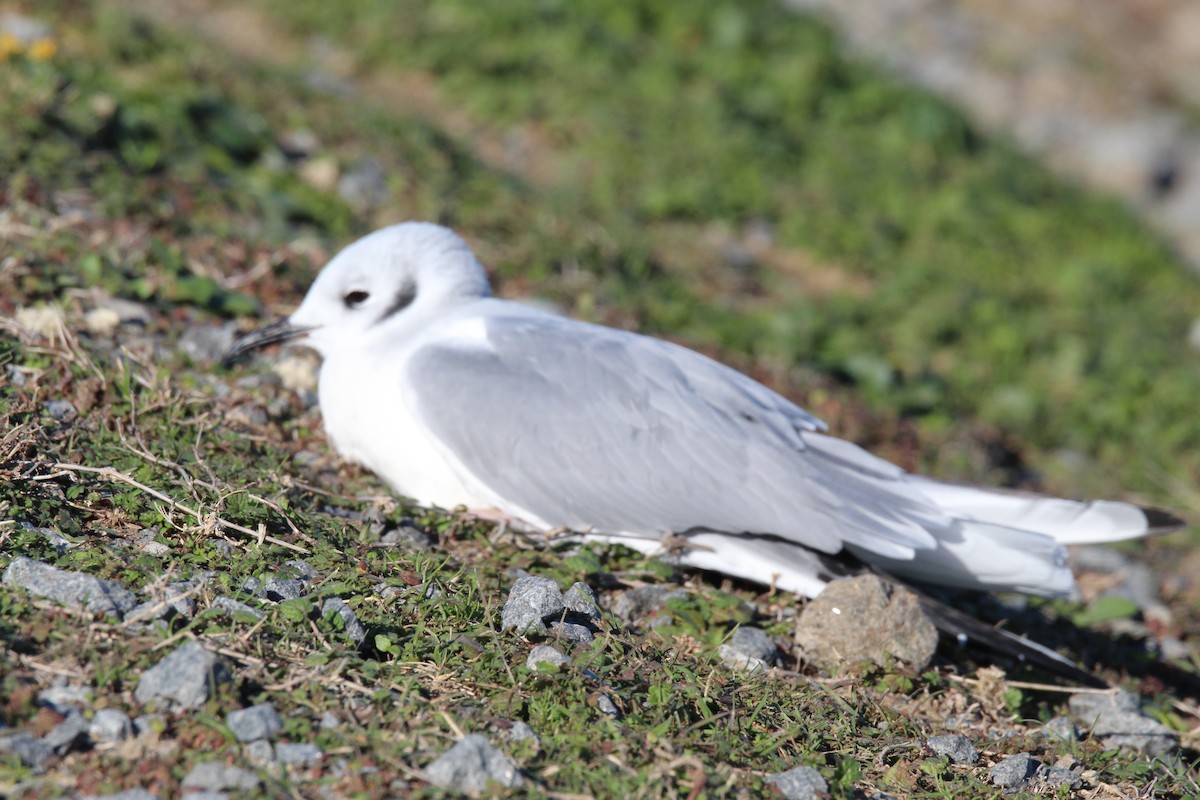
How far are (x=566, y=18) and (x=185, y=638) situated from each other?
6551mm

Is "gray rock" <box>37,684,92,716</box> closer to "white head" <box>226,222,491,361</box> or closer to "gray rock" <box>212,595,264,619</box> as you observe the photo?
"gray rock" <box>212,595,264,619</box>

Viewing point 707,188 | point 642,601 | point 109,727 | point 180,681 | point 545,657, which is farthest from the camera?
point 707,188

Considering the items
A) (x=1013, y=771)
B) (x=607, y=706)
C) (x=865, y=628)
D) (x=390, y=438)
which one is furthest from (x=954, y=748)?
(x=390, y=438)

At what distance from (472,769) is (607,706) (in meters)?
0.47

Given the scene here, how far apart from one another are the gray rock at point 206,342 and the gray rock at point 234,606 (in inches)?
65.1

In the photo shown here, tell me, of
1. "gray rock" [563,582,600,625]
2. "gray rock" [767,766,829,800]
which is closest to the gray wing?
"gray rock" [563,582,600,625]

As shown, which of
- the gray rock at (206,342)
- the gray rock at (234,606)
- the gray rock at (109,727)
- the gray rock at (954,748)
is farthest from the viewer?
the gray rock at (206,342)

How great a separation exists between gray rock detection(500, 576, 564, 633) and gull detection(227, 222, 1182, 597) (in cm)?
50

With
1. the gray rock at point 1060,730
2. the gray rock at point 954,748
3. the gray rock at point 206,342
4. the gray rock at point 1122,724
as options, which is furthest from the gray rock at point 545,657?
the gray rock at point 206,342

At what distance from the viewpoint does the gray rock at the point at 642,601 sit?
3.75 m

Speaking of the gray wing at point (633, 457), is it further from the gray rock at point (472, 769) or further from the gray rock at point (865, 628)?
the gray rock at point (472, 769)

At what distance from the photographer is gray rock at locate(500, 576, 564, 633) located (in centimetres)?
333

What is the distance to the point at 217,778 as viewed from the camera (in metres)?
2.55

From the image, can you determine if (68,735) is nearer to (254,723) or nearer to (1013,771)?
(254,723)
